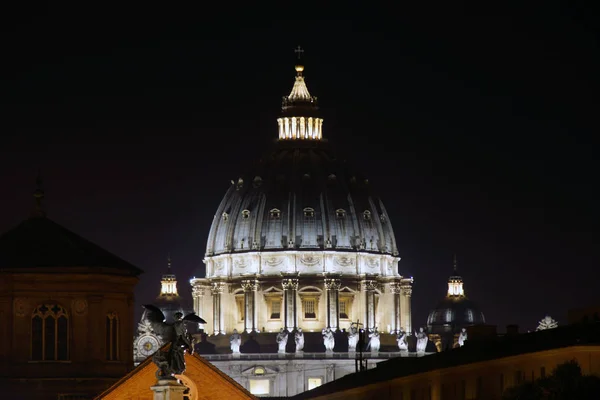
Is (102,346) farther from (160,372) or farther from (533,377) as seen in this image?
(160,372)

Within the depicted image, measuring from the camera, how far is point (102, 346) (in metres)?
90.1

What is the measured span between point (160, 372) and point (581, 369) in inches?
448

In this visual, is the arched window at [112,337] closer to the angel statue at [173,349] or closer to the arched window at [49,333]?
the arched window at [49,333]

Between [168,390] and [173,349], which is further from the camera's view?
[173,349]

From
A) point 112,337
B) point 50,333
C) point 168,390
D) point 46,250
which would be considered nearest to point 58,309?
point 50,333

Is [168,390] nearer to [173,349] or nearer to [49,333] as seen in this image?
[173,349]

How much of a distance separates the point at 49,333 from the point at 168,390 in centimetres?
3343

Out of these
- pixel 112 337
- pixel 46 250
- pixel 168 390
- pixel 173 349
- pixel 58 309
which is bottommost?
pixel 168 390

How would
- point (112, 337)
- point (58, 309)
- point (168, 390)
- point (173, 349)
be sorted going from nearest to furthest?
point (168, 390)
point (173, 349)
point (58, 309)
point (112, 337)

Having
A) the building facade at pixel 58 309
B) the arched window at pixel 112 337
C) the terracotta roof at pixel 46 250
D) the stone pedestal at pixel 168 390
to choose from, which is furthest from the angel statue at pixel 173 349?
the arched window at pixel 112 337

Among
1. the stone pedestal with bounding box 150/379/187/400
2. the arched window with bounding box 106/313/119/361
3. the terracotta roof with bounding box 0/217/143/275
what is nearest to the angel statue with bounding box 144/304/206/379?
the stone pedestal with bounding box 150/379/187/400

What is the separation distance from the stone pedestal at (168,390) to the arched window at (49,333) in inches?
1263

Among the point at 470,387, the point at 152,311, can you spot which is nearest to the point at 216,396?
the point at 470,387

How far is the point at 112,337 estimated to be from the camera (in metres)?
91.1
